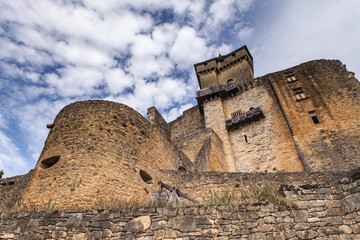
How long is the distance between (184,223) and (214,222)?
573 millimetres

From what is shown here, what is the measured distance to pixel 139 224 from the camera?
169 inches

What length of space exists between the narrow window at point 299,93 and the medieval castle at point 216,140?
6 centimetres

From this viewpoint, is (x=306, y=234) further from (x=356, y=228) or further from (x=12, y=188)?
(x=12, y=188)

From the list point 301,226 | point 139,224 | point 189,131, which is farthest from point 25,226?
point 189,131

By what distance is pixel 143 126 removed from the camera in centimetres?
893

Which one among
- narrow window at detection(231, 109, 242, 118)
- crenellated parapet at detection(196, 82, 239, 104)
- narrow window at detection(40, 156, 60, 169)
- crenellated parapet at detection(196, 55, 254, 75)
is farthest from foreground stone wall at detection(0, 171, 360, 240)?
crenellated parapet at detection(196, 55, 254, 75)

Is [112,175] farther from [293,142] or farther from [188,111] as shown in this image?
[188,111]

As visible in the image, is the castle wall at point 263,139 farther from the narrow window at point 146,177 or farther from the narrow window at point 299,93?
the narrow window at point 146,177

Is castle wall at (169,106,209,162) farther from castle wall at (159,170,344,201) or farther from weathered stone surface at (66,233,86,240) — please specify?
weathered stone surface at (66,233,86,240)

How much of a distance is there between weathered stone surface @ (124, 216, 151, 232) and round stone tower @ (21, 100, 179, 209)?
1794 millimetres

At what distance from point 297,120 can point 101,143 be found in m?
12.1

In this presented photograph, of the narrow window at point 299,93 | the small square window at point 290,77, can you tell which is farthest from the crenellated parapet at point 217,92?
the narrow window at point 299,93

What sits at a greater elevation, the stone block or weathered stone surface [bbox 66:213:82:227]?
weathered stone surface [bbox 66:213:82:227]

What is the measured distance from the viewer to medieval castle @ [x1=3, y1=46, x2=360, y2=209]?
6.54 meters
